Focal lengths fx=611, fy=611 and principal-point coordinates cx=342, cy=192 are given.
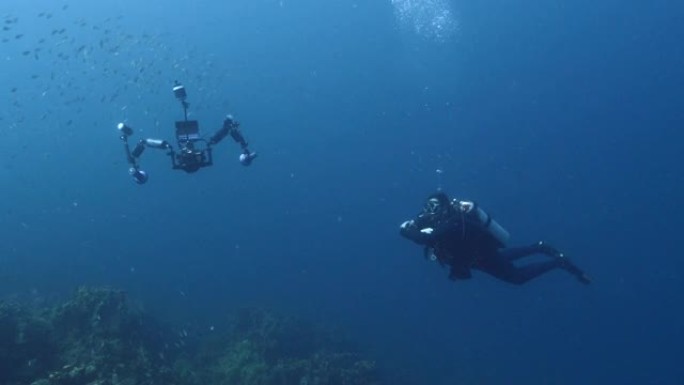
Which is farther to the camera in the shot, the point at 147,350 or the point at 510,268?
the point at 147,350

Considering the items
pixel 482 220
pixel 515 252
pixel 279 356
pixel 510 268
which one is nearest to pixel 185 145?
pixel 482 220

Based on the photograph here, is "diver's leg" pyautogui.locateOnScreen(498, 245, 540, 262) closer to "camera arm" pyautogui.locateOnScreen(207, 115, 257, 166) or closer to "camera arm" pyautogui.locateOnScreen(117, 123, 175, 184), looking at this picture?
"camera arm" pyautogui.locateOnScreen(207, 115, 257, 166)

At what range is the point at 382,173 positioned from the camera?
→ 233 ft

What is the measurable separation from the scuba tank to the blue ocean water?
1409 cm

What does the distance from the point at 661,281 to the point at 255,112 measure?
2251 inches

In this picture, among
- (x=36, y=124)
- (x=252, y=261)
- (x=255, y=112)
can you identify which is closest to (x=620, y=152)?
(x=255, y=112)

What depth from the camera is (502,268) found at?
1130 cm

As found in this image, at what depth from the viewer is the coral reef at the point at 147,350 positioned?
10.9m

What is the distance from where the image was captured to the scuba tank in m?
9.96

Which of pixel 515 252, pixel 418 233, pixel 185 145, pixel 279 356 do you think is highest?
pixel 185 145

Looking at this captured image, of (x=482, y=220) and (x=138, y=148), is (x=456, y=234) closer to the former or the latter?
(x=482, y=220)

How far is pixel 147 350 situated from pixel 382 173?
188 feet

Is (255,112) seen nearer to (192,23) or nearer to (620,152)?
(192,23)

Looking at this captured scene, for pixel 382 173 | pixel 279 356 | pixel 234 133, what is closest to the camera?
pixel 234 133
